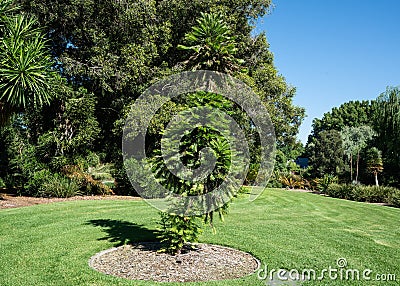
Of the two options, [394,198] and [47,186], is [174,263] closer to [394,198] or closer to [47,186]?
[47,186]

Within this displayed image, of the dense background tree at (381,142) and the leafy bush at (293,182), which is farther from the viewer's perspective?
the leafy bush at (293,182)

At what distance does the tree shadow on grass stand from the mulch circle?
62 centimetres

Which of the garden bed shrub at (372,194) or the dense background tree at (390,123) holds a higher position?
the dense background tree at (390,123)

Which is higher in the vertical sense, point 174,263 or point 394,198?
point 394,198

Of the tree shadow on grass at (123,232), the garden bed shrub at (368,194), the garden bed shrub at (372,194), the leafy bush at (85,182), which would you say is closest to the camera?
the tree shadow on grass at (123,232)

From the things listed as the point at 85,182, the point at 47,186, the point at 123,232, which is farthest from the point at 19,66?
the point at 123,232

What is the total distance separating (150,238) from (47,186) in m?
8.21

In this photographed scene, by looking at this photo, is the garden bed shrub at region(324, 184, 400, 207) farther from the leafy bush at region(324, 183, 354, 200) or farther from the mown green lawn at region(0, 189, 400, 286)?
the mown green lawn at region(0, 189, 400, 286)

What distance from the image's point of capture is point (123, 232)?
7914 mm

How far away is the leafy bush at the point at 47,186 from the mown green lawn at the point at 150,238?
2.15 metres

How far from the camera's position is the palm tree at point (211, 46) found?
575 centimetres

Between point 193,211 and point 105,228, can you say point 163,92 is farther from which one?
point 193,211

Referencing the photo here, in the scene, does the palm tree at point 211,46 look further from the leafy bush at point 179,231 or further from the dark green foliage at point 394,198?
the dark green foliage at point 394,198

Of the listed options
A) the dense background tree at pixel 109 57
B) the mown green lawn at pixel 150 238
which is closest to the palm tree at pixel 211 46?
the mown green lawn at pixel 150 238
